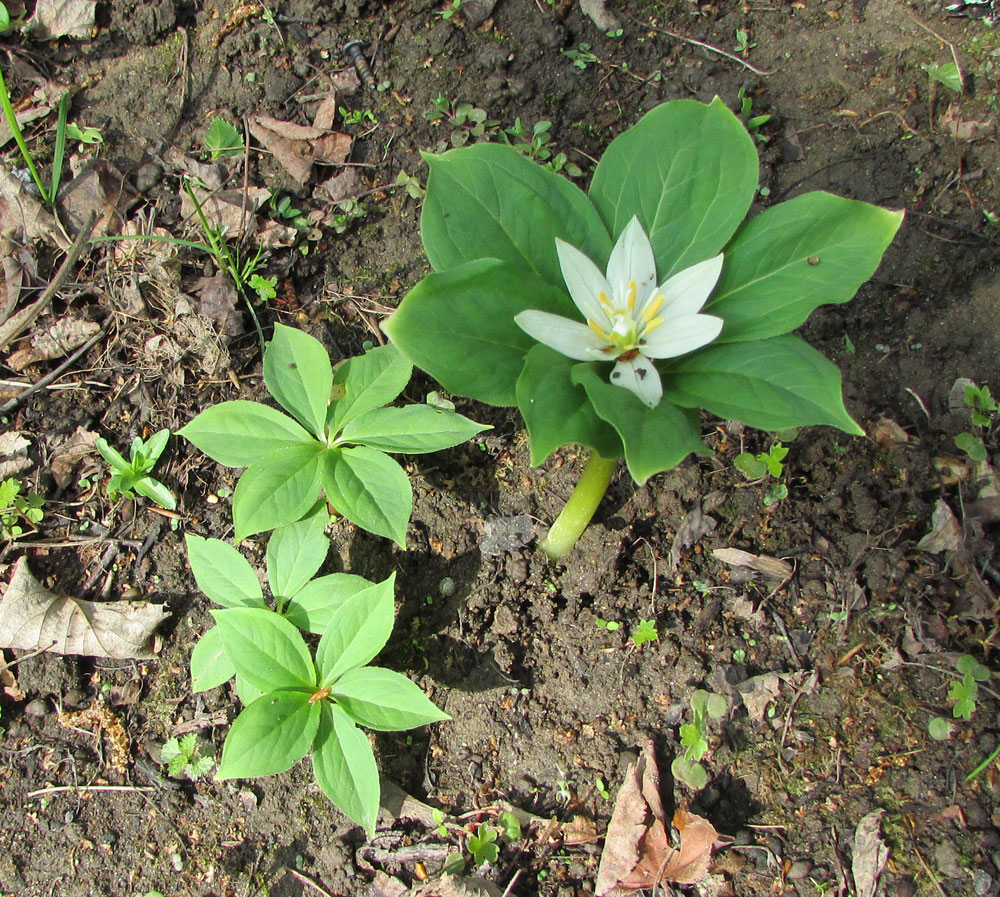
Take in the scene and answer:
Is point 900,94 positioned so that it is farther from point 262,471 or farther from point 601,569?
point 262,471

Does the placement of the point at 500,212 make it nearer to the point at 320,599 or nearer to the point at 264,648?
the point at 320,599

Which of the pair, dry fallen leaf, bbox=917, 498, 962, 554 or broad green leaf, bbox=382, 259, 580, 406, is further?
dry fallen leaf, bbox=917, 498, 962, 554

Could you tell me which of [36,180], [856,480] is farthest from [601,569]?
[36,180]

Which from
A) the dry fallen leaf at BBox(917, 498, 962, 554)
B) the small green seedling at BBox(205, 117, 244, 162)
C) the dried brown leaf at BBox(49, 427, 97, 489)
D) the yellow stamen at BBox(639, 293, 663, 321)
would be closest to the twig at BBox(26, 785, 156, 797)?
the dried brown leaf at BBox(49, 427, 97, 489)

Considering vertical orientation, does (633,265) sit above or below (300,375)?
above

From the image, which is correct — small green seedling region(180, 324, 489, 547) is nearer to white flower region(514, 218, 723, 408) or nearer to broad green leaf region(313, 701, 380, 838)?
white flower region(514, 218, 723, 408)

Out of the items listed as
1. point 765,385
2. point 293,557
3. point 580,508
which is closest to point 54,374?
point 293,557

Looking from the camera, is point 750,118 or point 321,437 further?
point 750,118
